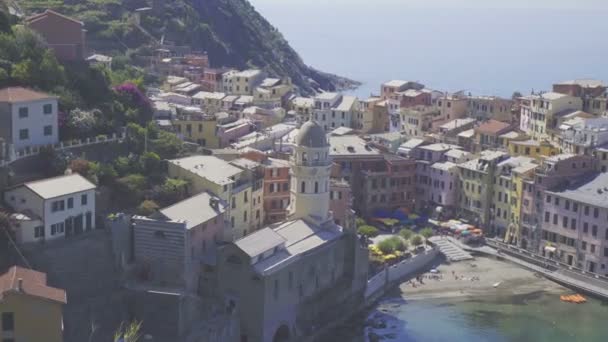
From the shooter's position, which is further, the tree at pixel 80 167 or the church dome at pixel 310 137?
the church dome at pixel 310 137

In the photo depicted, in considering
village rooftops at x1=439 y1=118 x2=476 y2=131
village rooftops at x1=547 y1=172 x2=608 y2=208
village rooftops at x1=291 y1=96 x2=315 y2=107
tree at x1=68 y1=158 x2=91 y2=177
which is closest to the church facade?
tree at x1=68 y1=158 x2=91 y2=177

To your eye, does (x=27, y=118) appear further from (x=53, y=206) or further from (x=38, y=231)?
(x=38, y=231)

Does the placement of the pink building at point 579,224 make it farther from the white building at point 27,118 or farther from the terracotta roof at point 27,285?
the terracotta roof at point 27,285

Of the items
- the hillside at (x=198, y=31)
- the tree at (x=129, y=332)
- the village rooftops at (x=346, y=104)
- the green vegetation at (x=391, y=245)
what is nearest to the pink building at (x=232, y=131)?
the village rooftops at (x=346, y=104)

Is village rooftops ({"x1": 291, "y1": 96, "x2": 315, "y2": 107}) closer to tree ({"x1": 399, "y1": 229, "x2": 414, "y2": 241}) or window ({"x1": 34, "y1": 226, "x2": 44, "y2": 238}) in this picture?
tree ({"x1": 399, "y1": 229, "x2": 414, "y2": 241})

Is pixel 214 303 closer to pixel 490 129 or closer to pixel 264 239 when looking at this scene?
Answer: pixel 264 239

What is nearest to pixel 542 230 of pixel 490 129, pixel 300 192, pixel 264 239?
pixel 490 129
